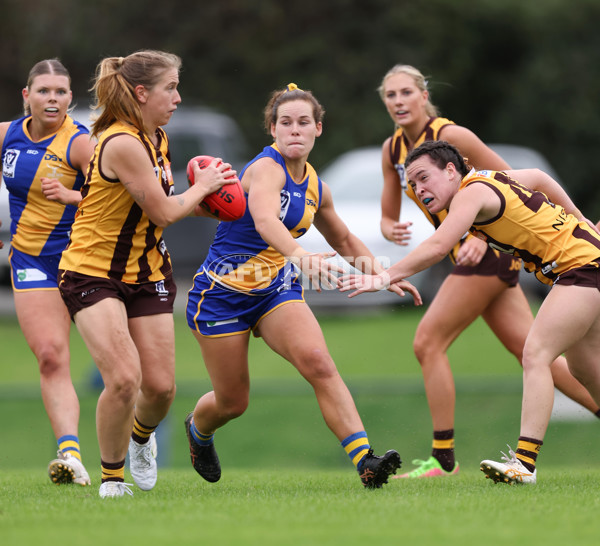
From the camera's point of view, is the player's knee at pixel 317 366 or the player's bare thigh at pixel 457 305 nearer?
the player's knee at pixel 317 366

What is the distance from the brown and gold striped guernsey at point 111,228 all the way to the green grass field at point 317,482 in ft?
3.81

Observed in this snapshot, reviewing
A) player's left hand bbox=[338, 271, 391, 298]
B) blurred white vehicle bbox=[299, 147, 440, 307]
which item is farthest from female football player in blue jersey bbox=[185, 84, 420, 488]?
blurred white vehicle bbox=[299, 147, 440, 307]

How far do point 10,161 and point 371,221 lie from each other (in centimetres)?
769

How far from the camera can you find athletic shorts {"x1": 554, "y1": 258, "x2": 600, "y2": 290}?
5332 millimetres

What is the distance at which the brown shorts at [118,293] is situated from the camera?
5.25m

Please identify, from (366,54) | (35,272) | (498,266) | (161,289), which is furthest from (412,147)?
(366,54)

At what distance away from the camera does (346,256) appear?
6004 mm

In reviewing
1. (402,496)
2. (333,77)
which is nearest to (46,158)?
(402,496)

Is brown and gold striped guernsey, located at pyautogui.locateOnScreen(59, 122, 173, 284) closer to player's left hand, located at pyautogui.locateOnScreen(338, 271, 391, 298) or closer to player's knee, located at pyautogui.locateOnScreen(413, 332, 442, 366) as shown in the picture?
player's left hand, located at pyautogui.locateOnScreen(338, 271, 391, 298)

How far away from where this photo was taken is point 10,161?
20.7 ft

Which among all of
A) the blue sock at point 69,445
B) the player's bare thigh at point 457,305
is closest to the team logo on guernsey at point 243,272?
the blue sock at point 69,445

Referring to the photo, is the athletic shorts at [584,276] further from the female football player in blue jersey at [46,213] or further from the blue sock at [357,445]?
the female football player in blue jersey at [46,213]

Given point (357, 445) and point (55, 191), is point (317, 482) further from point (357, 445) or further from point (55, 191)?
point (55, 191)

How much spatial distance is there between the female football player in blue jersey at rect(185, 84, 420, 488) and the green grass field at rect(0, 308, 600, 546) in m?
0.48
